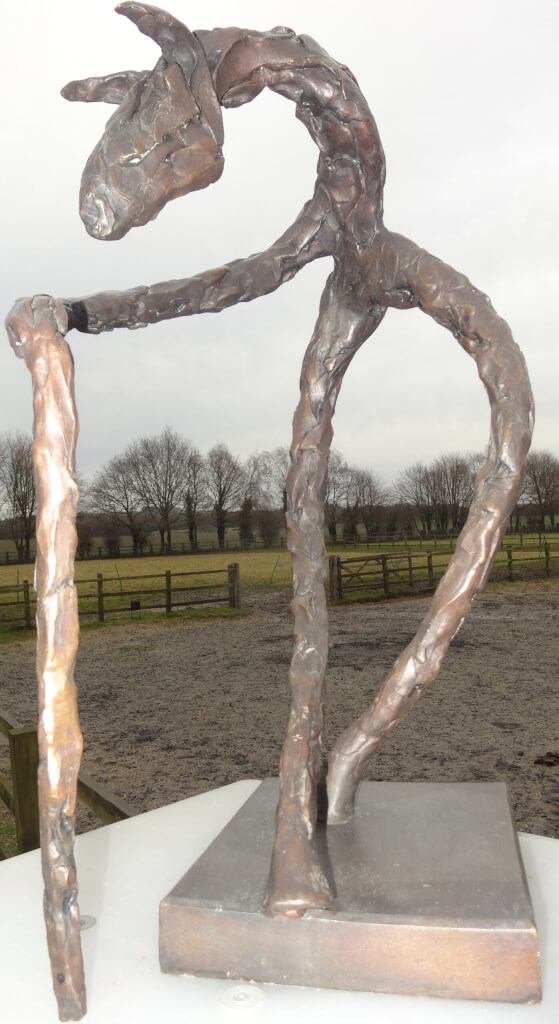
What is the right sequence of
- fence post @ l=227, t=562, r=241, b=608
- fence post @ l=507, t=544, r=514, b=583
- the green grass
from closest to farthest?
1. the green grass
2. fence post @ l=227, t=562, r=241, b=608
3. fence post @ l=507, t=544, r=514, b=583

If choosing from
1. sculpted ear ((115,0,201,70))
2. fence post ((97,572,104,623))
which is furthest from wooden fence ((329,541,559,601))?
sculpted ear ((115,0,201,70))

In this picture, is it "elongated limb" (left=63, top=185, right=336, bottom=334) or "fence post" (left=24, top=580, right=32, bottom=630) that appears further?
"fence post" (left=24, top=580, right=32, bottom=630)

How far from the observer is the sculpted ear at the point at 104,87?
3.94 feet

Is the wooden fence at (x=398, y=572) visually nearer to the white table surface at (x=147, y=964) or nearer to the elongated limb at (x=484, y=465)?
the white table surface at (x=147, y=964)

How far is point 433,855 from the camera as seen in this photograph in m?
1.41

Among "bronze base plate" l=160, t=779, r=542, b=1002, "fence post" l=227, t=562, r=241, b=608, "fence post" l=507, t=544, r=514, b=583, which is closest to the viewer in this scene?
"bronze base plate" l=160, t=779, r=542, b=1002

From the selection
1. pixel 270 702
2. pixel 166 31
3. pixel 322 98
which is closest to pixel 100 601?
pixel 270 702

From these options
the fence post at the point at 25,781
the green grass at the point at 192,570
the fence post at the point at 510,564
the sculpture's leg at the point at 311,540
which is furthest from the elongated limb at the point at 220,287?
the fence post at the point at 510,564

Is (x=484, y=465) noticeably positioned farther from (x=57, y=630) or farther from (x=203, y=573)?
(x=203, y=573)

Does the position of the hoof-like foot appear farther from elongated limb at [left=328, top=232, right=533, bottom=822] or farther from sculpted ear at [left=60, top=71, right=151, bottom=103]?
sculpted ear at [left=60, top=71, right=151, bottom=103]

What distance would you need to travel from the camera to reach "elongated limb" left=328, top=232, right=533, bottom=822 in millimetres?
1398

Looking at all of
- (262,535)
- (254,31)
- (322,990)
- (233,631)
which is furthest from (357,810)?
(262,535)

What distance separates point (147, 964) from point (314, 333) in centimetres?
130

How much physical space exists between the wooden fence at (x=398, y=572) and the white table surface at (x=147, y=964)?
34.9 ft
